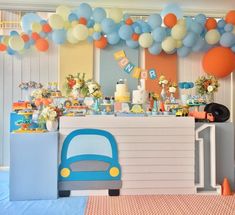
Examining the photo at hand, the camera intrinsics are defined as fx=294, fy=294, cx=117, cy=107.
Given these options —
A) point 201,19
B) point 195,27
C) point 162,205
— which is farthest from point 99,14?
point 162,205

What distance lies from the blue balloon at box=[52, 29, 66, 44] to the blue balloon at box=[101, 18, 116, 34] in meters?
0.61

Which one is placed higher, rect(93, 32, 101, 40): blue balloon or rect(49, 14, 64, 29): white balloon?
rect(49, 14, 64, 29): white balloon

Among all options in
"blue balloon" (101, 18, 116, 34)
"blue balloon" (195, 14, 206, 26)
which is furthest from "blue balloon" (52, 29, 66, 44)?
"blue balloon" (195, 14, 206, 26)

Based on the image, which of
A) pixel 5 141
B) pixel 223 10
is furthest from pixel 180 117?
pixel 5 141

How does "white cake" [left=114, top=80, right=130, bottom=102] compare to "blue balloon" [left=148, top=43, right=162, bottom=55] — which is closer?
"white cake" [left=114, top=80, right=130, bottom=102]

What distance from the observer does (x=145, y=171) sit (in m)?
3.38

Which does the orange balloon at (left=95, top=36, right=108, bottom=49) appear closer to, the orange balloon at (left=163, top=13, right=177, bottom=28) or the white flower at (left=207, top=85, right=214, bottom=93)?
the orange balloon at (left=163, top=13, right=177, bottom=28)

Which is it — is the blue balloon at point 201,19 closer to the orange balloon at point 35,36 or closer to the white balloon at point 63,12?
the white balloon at point 63,12

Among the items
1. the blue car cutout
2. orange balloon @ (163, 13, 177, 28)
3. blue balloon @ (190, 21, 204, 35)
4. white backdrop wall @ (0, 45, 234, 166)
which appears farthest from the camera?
white backdrop wall @ (0, 45, 234, 166)

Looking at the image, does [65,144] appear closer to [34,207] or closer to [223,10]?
[34,207]

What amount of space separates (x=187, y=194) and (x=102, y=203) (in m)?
1.00

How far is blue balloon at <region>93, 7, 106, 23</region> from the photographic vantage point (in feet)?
14.0

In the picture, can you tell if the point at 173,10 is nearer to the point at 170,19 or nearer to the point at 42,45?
the point at 170,19

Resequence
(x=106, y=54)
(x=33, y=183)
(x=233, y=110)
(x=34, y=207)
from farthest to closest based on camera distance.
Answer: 1. (x=233, y=110)
2. (x=106, y=54)
3. (x=33, y=183)
4. (x=34, y=207)
